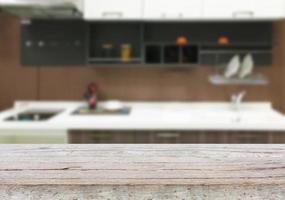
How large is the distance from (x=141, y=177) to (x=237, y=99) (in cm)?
264

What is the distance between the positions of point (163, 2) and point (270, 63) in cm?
101

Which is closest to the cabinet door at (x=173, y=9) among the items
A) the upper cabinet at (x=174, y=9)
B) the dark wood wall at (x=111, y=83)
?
the upper cabinet at (x=174, y=9)

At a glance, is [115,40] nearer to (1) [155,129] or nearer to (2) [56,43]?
(2) [56,43]

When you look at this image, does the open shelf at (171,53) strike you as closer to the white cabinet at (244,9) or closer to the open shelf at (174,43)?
the open shelf at (174,43)

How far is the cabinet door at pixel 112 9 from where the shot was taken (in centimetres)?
282

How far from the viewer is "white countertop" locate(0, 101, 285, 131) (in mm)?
2484

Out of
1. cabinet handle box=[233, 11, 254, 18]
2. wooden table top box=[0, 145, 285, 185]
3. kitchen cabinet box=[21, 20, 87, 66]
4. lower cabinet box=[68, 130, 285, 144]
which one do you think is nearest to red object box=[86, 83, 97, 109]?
kitchen cabinet box=[21, 20, 87, 66]

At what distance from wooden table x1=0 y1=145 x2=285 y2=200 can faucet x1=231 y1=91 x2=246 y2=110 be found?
99.2 inches

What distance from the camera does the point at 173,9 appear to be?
2820mm

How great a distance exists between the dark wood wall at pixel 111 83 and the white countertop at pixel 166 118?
0.21 feet

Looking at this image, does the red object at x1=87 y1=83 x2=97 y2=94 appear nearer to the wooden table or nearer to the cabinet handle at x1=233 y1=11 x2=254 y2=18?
the cabinet handle at x1=233 y1=11 x2=254 y2=18

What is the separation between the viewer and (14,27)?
319 cm

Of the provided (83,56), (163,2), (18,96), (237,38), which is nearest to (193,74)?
(237,38)

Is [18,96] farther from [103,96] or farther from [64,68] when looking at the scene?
[103,96]
